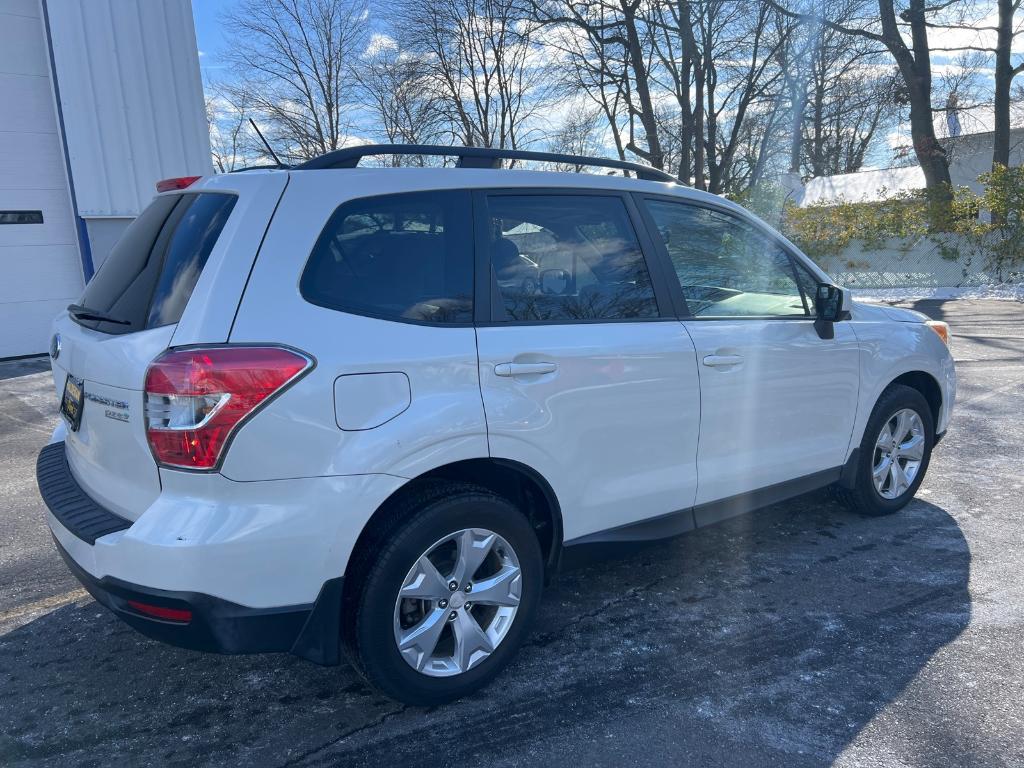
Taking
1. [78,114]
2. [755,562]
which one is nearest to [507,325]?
[755,562]

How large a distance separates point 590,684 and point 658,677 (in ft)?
0.86

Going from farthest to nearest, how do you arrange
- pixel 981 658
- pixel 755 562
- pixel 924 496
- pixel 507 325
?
pixel 924 496, pixel 755 562, pixel 981 658, pixel 507 325

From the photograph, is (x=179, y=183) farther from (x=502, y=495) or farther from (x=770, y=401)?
(x=770, y=401)

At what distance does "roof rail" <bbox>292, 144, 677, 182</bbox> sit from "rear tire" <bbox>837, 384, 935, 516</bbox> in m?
1.81

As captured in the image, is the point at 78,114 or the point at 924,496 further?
the point at 78,114

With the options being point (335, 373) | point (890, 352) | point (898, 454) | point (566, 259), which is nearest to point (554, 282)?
point (566, 259)

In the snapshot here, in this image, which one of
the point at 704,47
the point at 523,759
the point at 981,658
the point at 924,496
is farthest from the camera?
the point at 704,47

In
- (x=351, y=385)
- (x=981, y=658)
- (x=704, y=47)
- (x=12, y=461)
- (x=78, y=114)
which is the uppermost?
(x=704, y=47)

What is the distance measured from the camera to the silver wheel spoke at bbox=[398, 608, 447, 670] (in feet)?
8.72

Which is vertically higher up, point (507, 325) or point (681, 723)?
point (507, 325)

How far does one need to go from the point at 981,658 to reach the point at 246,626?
2.69 m

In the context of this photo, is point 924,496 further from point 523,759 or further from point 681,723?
point 523,759

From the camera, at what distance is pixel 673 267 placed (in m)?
3.45

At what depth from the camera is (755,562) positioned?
13.1ft
